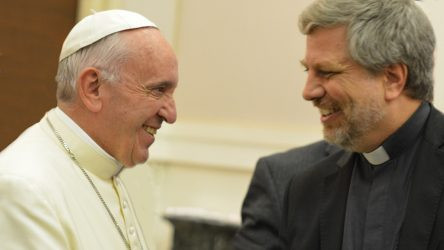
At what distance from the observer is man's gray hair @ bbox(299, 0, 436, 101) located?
300 centimetres

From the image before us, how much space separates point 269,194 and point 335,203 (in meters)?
0.63

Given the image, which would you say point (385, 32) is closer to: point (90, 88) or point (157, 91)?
point (157, 91)

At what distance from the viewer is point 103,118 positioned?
2846 mm

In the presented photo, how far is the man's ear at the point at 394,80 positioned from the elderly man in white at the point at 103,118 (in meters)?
0.78

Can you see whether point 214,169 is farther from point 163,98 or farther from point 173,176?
point 163,98

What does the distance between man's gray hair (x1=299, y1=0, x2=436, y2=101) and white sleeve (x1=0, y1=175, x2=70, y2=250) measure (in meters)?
1.22

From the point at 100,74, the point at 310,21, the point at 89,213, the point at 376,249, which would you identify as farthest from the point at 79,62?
the point at 376,249

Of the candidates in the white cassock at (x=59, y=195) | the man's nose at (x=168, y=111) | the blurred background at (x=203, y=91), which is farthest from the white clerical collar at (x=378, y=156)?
the blurred background at (x=203, y=91)

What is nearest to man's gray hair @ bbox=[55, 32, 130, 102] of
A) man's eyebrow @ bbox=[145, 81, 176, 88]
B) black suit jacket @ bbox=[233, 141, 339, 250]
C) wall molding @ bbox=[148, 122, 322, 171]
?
man's eyebrow @ bbox=[145, 81, 176, 88]

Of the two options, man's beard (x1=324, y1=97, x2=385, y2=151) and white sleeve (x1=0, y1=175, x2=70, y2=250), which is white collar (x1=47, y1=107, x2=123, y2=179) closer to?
white sleeve (x1=0, y1=175, x2=70, y2=250)

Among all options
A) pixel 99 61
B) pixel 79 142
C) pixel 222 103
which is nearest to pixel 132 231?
pixel 79 142

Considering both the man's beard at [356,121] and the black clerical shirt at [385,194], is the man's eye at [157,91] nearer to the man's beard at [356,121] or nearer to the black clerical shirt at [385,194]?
the man's beard at [356,121]

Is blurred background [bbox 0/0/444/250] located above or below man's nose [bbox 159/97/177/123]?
below

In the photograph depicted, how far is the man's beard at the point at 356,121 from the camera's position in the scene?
301 cm
